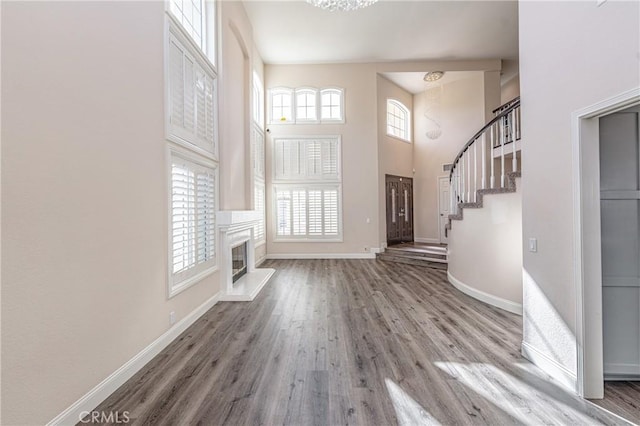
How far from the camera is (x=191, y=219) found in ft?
11.3

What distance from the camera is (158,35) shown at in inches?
110

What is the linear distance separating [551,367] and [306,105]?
7674 mm

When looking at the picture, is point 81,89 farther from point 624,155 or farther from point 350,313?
point 624,155

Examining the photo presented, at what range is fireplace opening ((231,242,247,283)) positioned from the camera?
4.87 meters

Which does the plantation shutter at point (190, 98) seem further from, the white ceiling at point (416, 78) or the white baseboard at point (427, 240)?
the white baseboard at point (427, 240)

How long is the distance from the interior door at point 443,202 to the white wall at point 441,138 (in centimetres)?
11

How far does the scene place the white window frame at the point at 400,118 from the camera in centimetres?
856

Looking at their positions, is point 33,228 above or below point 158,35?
below

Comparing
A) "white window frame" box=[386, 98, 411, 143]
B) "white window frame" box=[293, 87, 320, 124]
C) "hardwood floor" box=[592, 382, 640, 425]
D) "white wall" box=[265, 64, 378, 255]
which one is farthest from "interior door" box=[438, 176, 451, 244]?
"hardwood floor" box=[592, 382, 640, 425]

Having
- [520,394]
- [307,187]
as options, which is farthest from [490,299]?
[307,187]

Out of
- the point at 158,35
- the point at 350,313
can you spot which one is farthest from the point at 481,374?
the point at 158,35

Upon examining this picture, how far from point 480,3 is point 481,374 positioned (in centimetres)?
683

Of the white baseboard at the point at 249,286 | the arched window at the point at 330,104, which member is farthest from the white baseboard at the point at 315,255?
the arched window at the point at 330,104

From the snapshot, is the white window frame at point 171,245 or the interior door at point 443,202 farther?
the interior door at point 443,202
